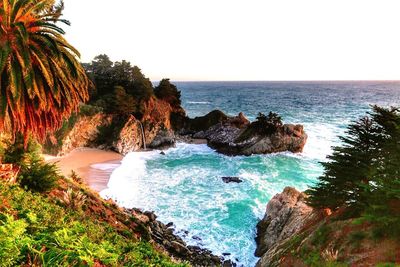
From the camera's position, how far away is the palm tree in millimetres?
10156

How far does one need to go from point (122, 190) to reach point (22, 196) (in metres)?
20.4

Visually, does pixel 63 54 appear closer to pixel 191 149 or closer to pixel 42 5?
pixel 42 5

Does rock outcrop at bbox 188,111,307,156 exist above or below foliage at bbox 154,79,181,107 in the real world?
below

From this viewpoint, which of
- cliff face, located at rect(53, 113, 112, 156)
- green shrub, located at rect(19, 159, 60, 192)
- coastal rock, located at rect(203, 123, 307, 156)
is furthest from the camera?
coastal rock, located at rect(203, 123, 307, 156)

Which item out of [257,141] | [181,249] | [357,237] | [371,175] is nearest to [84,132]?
[257,141]

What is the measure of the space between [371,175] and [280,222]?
8.47 meters

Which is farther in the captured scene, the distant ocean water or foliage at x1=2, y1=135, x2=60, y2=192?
the distant ocean water

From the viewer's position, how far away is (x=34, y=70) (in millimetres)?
11281

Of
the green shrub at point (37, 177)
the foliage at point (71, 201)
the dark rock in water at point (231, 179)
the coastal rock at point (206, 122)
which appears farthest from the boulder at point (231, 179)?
the green shrub at point (37, 177)

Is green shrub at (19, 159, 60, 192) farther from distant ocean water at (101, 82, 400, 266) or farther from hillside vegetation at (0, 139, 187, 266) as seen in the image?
distant ocean water at (101, 82, 400, 266)

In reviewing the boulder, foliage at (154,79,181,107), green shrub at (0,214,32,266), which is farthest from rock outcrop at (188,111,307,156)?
green shrub at (0,214,32,266)

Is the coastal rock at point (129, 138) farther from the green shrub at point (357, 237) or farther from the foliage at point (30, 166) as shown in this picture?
the green shrub at point (357, 237)

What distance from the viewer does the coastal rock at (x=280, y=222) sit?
721 inches

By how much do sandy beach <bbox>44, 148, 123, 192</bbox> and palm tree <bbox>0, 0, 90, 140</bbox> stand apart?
726 inches
